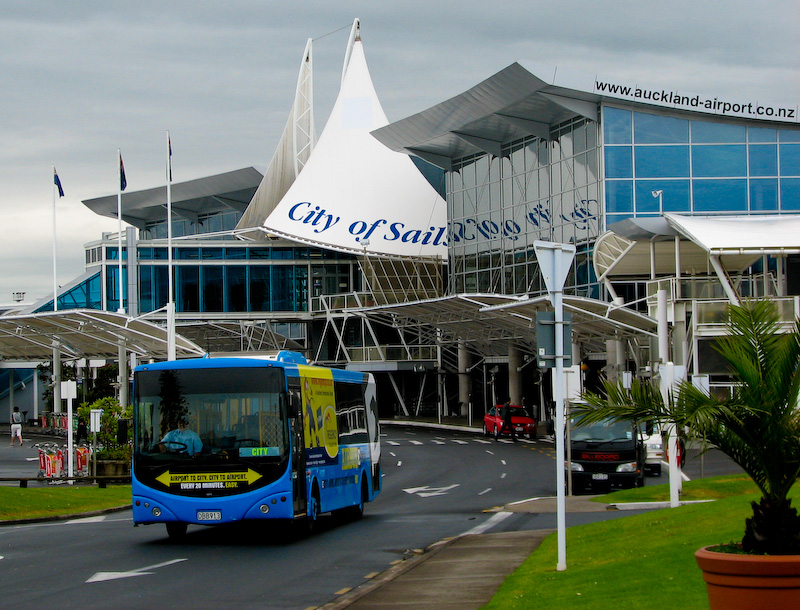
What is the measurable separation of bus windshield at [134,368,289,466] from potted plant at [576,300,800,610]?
24.2ft

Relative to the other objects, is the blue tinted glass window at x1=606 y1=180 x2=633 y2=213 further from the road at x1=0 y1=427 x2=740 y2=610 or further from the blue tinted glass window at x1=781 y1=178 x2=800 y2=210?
the road at x1=0 y1=427 x2=740 y2=610

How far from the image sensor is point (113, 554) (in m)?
16.6

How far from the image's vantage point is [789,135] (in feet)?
175

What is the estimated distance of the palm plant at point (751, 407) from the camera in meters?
9.10

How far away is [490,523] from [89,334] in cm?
3359

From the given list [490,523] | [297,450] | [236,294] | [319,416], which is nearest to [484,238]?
[236,294]

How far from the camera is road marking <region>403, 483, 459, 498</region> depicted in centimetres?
2791

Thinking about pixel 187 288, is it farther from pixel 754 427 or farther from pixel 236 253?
pixel 754 427

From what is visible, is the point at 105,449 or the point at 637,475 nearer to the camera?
the point at 637,475

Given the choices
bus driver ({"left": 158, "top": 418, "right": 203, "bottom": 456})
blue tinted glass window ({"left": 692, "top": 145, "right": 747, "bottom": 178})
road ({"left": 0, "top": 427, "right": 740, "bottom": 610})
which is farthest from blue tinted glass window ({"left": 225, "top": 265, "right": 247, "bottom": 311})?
bus driver ({"left": 158, "top": 418, "right": 203, "bottom": 456})

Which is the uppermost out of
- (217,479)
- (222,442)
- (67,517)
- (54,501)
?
(222,442)

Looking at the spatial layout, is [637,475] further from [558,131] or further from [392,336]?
[392,336]

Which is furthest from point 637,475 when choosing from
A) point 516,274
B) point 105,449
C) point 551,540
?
point 516,274

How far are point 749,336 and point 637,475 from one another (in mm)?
17410
